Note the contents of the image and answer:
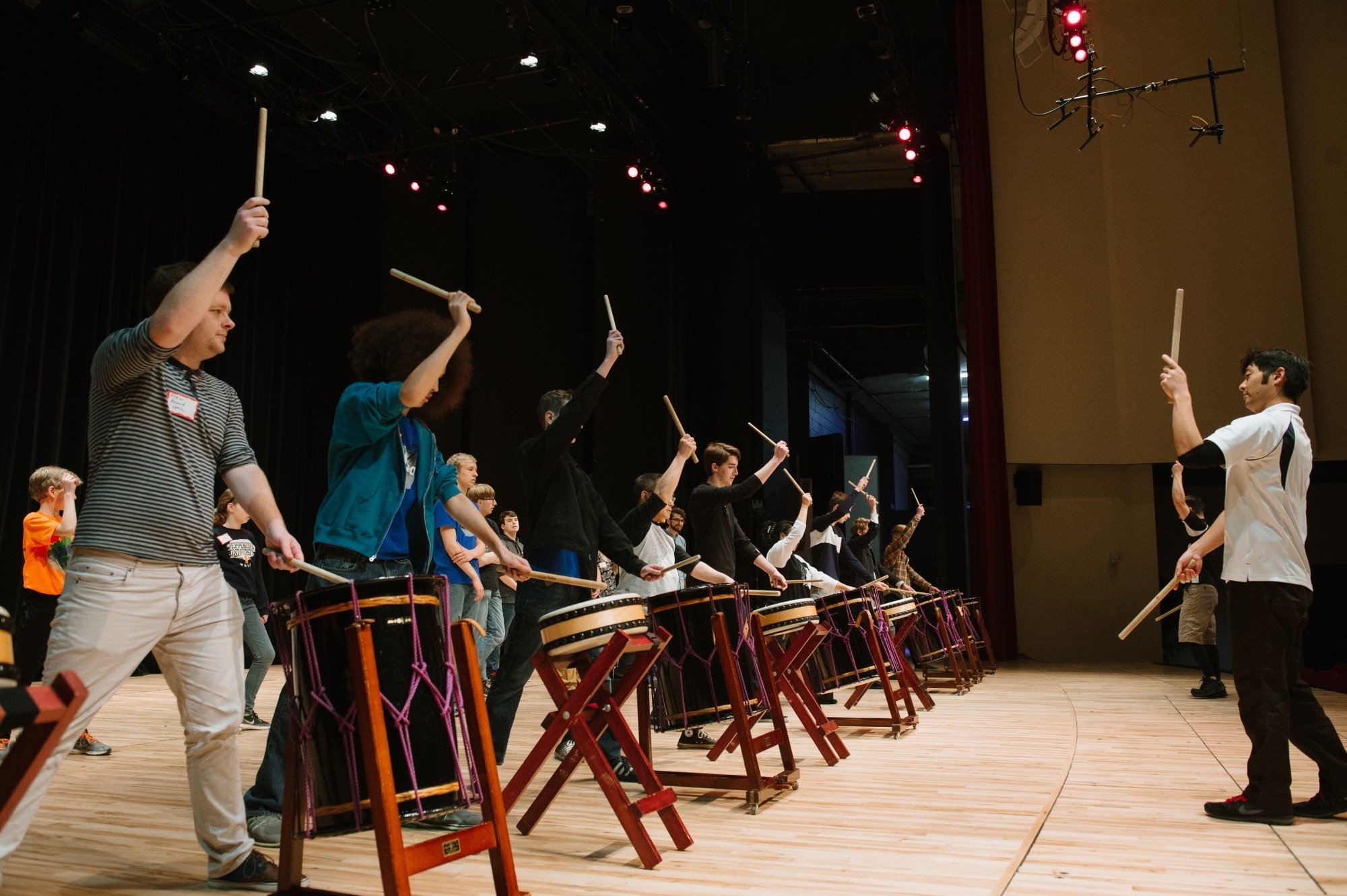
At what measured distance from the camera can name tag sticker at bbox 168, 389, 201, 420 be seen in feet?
7.23

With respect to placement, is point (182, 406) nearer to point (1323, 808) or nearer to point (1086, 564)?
point (1323, 808)

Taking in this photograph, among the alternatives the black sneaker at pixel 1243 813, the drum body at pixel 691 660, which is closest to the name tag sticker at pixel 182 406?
the drum body at pixel 691 660

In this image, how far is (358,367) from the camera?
9.35 feet

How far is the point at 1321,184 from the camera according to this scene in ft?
30.2

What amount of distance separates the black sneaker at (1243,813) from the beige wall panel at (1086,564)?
724cm

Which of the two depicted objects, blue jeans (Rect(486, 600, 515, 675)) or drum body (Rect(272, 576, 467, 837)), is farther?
blue jeans (Rect(486, 600, 515, 675))

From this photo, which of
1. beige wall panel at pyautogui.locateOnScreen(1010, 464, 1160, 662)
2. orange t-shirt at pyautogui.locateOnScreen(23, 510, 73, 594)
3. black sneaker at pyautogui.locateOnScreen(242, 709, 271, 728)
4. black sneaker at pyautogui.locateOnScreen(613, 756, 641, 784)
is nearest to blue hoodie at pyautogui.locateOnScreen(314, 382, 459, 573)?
black sneaker at pyautogui.locateOnScreen(613, 756, 641, 784)

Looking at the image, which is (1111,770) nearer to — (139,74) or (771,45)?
(771,45)

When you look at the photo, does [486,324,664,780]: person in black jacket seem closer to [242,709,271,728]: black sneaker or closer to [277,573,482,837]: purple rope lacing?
[277,573,482,837]: purple rope lacing

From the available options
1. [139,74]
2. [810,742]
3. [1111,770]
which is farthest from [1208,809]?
[139,74]

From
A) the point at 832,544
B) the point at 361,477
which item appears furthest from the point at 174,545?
the point at 832,544

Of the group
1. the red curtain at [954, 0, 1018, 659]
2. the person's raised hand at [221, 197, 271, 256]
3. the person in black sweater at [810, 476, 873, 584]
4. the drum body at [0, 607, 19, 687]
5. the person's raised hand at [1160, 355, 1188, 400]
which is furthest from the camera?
the red curtain at [954, 0, 1018, 659]

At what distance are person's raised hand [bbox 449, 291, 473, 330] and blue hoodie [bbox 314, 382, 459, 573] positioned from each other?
0.27 metres

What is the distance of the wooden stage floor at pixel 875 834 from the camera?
2301mm
